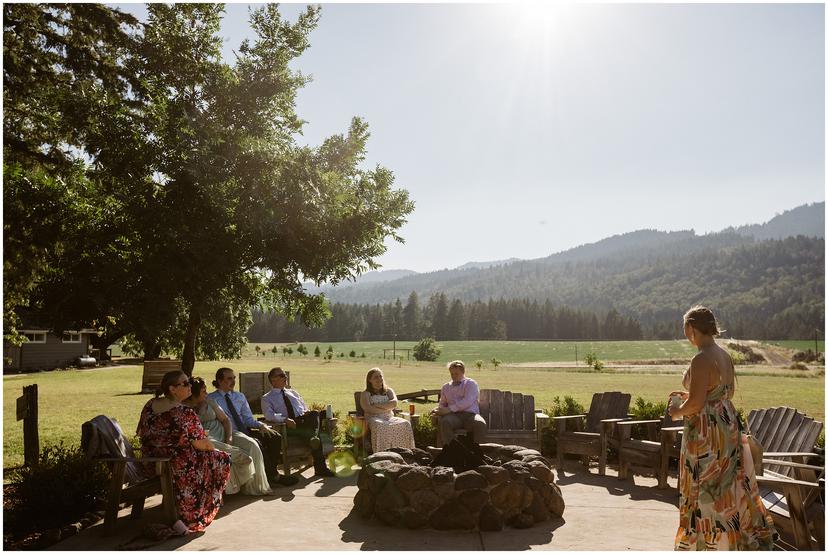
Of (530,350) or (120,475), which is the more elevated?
(120,475)

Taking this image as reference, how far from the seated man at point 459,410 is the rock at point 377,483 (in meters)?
3.06

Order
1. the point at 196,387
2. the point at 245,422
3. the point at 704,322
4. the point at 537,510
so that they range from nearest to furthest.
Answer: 1. the point at 704,322
2. the point at 537,510
3. the point at 196,387
4. the point at 245,422

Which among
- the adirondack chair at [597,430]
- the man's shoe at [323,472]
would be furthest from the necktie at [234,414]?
the adirondack chair at [597,430]

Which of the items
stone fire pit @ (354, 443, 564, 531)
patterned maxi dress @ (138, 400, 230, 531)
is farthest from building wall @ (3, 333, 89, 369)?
stone fire pit @ (354, 443, 564, 531)

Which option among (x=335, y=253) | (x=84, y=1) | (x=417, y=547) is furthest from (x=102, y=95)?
(x=417, y=547)

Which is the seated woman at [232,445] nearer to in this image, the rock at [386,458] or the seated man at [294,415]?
the seated man at [294,415]

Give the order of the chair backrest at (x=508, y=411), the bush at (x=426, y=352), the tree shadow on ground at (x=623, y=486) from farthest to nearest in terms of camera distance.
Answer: the bush at (x=426, y=352)
the chair backrest at (x=508, y=411)
the tree shadow on ground at (x=623, y=486)

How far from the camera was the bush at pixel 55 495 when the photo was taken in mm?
5969

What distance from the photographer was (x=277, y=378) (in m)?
9.11

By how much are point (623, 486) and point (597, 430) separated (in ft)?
4.82

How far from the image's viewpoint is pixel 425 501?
6215mm

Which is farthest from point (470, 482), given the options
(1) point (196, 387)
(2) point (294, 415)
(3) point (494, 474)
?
(2) point (294, 415)

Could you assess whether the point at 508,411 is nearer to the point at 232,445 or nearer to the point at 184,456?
the point at 232,445

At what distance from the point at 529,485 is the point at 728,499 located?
6.79 ft
